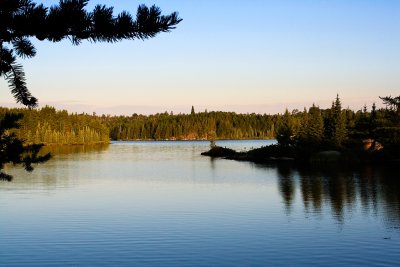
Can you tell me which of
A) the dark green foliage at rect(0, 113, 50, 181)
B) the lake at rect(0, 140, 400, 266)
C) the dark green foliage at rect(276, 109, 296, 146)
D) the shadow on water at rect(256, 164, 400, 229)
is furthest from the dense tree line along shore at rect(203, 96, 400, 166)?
the dark green foliage at rect(0, 113, 50, 181)

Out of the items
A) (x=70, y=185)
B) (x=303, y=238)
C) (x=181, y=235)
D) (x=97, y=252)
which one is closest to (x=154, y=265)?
(x=97, y=252)

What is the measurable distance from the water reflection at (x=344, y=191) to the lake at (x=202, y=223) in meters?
0.08

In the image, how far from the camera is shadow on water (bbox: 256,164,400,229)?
34.3m

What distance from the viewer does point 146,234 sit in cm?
2631

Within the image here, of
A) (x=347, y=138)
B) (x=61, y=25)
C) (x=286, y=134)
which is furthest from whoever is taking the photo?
(x=286, y=134)

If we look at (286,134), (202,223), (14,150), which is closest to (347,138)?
(286,134)

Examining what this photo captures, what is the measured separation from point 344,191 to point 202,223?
2029 cm

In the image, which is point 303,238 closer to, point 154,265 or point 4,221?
point 154,265

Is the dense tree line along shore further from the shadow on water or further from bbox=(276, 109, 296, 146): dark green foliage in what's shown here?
the shadow on water

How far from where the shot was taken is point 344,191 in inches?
1789

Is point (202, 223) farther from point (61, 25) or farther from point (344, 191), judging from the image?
point (61, 25)

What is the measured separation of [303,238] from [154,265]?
27.8ft

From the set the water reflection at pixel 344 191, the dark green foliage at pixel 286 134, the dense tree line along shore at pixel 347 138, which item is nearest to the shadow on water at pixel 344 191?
the water reflection at pixel 344 191

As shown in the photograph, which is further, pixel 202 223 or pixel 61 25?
pixel 202 223
